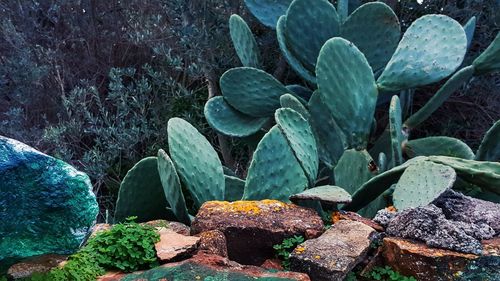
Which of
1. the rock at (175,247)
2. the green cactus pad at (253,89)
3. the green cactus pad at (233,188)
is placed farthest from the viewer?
the green cactus pad at (253,89)

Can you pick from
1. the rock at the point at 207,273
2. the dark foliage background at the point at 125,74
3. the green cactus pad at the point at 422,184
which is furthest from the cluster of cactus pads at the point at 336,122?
the rock at the point at 207,273

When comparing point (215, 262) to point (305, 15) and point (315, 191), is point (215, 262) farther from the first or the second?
point (305, 15)

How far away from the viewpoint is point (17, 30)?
585 cm

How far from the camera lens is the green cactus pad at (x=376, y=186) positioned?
12.1 ft

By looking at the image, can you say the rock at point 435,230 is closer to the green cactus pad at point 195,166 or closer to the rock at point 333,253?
the rock at point 333,253

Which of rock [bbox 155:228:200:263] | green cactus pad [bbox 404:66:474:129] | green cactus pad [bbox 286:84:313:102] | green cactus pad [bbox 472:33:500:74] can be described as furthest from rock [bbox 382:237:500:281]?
green cactus pad [bbox 286:84:313:102]

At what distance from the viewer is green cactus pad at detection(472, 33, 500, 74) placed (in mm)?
4629

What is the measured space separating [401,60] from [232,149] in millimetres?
1801

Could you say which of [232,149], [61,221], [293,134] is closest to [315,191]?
[293,134]

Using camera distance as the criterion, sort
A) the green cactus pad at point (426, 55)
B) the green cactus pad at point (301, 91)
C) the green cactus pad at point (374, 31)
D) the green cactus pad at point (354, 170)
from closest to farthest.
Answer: the green cactus pad at point (354, 170) → the green cactus pad at point (426, 55) → the green cactus pad at point (374, 31) → the green cactus pad at point (301, 91)

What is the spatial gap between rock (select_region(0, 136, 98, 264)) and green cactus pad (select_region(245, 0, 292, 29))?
3.13 m

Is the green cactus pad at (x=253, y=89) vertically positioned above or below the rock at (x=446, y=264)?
above

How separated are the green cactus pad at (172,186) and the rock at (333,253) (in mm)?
862

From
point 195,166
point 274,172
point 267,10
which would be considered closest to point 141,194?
point 195,166
